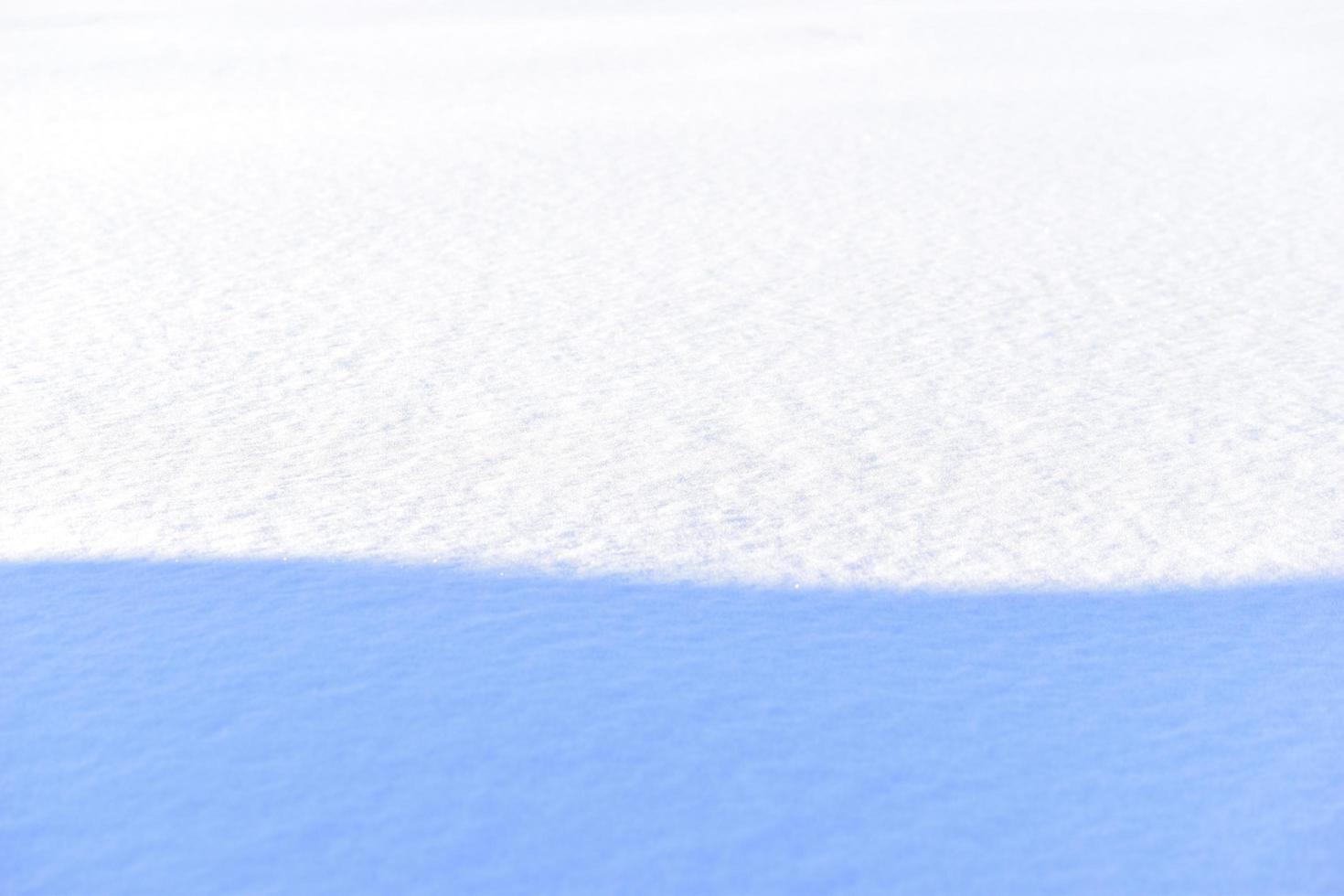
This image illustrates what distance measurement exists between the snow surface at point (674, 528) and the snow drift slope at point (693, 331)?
24 mm

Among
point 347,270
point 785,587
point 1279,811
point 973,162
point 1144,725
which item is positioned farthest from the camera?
point 973,162

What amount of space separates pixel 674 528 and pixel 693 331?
1738 mm

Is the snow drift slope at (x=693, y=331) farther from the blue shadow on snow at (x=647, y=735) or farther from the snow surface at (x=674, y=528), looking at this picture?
the blue shadow on snow at (x=647, y=735)

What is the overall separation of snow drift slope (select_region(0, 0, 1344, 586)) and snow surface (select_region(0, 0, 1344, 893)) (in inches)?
1.0

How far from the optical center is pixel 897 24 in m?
16.1

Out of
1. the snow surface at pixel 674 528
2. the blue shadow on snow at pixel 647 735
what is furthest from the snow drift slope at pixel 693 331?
the blue shadow on snow at pixel 647 735

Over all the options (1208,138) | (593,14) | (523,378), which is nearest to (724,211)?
(523,378)

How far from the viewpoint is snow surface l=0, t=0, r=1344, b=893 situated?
7.97 ft

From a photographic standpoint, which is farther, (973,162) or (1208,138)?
(1208,138)

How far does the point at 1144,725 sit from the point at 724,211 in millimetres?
4847

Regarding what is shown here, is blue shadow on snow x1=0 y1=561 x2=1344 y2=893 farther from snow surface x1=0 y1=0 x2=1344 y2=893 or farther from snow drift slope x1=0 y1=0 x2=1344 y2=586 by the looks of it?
snow drift slope x1=0 y1=0 x2=1344 y2=586

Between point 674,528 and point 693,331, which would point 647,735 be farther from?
point 693,331

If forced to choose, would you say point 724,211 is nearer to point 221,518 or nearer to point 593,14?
point 221,518

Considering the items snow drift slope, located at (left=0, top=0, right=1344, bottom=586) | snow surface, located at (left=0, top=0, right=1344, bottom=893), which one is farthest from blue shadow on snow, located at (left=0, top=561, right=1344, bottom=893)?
snow drift slope, located at (left=0, top=0, right=1344, bottom=586)
